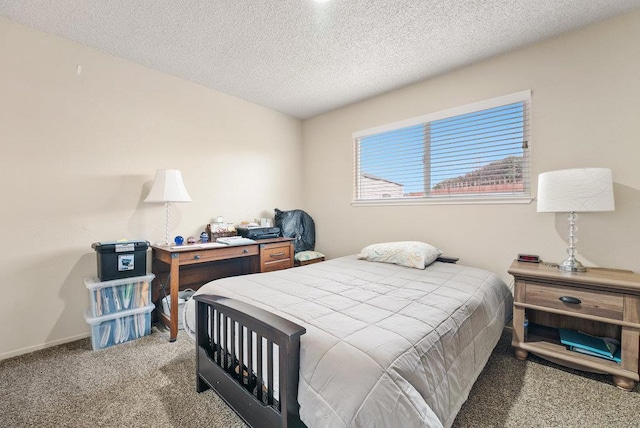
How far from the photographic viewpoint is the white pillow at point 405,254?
242cm

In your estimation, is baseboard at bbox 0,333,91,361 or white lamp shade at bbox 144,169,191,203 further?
white lamp shade at bbox 144,169,191,203

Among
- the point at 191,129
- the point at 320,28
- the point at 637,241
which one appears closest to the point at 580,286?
the point at 637,241

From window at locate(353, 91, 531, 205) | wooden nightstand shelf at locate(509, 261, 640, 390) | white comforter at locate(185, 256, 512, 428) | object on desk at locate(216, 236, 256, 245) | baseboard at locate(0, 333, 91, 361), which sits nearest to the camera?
white comforter at locate(185, 256, 512, 428)

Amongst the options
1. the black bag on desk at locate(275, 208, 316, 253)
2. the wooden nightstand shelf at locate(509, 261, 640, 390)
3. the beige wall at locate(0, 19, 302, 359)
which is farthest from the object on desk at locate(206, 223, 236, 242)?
the wooden nightstand shelf at locate(509, 261, 640, 390)

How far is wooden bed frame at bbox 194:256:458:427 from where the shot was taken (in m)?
1.07

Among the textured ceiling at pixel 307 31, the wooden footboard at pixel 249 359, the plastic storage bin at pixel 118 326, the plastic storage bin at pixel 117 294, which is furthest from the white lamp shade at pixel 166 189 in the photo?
the wooden footboard at pixel 249 359

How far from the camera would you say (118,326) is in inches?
90.0

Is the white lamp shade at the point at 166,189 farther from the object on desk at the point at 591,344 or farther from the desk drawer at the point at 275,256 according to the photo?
the object on desk at the point at 591,344

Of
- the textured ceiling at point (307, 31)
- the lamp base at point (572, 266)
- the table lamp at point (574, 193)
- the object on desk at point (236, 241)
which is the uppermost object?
the textured ceiling at point (307, 31)

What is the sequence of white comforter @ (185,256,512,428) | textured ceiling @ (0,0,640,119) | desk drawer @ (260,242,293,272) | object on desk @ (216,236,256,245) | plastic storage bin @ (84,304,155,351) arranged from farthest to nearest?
desk drawer @ (260,242,293,272)
object on desk @ (216,236,256,245)
plastic storage bin @ (84,304,155,351)
textured ceiling @ (0,0,640,119)
white comforter @ (185,256,512,428)

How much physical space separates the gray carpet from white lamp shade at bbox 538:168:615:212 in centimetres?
111

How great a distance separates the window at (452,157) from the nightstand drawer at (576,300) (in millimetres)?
810

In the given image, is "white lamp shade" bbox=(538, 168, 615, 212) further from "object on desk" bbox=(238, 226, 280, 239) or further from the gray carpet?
"object on desk" bbox=(238, 226, 280, 239)

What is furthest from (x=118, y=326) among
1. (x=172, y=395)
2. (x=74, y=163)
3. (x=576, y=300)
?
(x=576, y=300)
